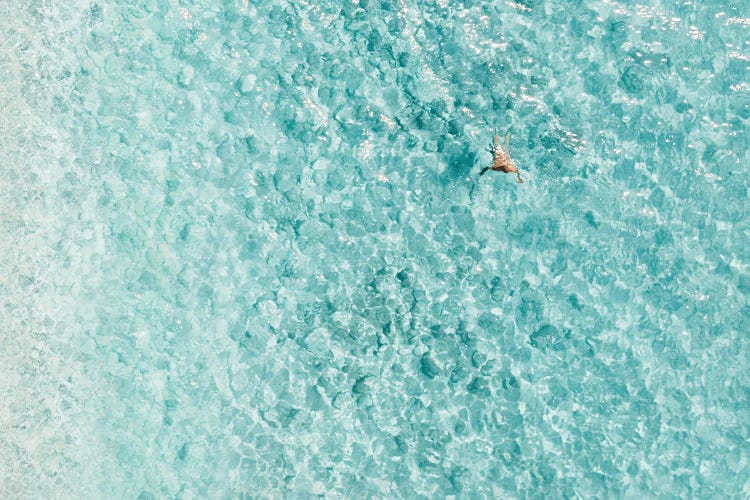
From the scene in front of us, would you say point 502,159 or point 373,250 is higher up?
point 502,159

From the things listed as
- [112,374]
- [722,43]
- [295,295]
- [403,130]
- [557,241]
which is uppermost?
[722,43]

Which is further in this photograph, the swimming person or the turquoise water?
the swimming person

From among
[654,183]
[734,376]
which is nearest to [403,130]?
[654,183]

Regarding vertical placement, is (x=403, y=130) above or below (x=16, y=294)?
above

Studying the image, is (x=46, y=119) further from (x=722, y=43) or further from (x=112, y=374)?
(x=722, y=43)
